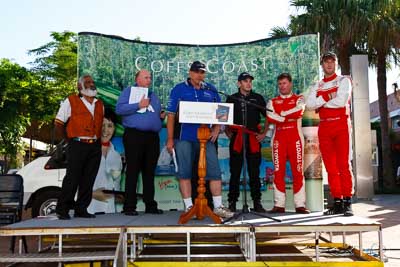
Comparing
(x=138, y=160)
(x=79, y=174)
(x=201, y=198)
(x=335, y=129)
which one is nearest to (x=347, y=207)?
(x=335, y=129)

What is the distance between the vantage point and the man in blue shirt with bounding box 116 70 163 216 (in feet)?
18.7

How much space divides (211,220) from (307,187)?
2055 millimetres

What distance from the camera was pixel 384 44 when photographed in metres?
18.3

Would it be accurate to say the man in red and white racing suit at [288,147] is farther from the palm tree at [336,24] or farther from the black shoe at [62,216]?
the palm tree at [336,24]

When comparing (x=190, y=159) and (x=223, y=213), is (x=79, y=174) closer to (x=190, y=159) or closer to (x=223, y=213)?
(x=190, y=159)

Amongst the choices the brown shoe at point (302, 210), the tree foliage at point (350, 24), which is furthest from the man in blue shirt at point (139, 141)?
the tree foliage at point (350, 24)

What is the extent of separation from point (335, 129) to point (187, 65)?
2598 mm

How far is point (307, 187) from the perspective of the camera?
6.62 m

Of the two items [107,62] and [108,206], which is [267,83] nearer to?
[107,62]

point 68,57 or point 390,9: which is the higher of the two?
point 390,9

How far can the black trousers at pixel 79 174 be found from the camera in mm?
5430

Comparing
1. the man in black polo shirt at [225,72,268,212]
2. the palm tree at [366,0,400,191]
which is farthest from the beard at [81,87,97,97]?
the palm tree at [366,0,400,191]

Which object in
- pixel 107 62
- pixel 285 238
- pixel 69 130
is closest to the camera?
pixel 69 130

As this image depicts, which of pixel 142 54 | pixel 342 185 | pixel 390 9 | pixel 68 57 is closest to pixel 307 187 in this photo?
pixel 342 185
